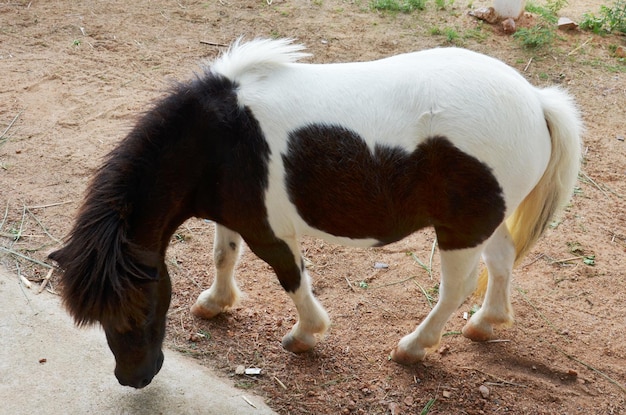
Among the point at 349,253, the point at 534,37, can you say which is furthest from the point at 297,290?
the point at 534,37

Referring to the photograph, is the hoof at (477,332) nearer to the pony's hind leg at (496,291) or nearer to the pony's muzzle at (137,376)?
the pony's hind leg at (496,291)

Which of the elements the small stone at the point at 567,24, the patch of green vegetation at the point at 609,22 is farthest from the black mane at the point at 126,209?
the patch of green vegetation at the point at 609,22

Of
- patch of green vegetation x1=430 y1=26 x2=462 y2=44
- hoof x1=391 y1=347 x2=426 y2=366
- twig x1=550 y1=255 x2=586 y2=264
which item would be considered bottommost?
hoof x1=391 y1=347 x2=426 y2=366

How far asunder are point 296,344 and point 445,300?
816 mm

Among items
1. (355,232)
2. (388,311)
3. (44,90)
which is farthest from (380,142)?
(44,90)

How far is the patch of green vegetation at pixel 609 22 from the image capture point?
6379mm

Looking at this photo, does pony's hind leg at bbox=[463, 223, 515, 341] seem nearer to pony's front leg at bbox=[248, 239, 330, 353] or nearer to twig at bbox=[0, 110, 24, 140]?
pony's front leg at bbox=[248, 239, 330, 353]

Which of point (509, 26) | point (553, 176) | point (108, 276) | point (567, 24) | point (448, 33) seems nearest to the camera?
point (108, 276)

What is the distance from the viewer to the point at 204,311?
3.37 meters

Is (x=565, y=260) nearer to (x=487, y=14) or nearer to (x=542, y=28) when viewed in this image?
(x=542, y=28)

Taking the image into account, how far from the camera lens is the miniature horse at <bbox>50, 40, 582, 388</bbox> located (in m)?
2.41

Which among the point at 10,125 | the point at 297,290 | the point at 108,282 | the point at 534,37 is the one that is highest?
the point at 534,37

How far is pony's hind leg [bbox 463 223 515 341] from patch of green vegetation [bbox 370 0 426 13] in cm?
423

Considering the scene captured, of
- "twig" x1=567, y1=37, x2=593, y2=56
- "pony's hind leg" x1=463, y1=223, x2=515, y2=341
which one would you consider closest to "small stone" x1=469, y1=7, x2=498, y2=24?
"twig" x1=567, y1=37, x2=593, y2=56
